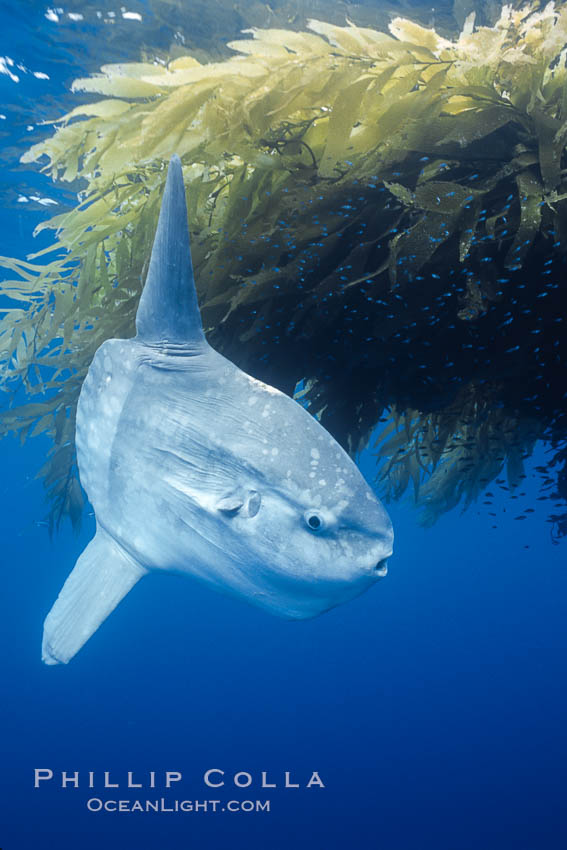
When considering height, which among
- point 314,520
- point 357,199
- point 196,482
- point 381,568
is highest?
point 357,199

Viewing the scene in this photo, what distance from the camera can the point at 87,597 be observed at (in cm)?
186

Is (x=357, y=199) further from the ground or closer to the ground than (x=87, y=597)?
further from the ground

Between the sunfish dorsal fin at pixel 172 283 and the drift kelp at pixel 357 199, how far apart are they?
2.71ft

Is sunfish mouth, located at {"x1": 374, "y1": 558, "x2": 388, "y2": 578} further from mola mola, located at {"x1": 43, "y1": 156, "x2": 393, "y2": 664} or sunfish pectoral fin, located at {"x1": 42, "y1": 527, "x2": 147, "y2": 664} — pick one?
sunfish pectoral fin, located at {"x1": 42, "y1": 527, "x2": 147, "y2": 664}

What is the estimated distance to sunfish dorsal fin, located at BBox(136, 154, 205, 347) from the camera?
1.38 metres

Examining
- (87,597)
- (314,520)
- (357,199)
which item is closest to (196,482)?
(314,520)

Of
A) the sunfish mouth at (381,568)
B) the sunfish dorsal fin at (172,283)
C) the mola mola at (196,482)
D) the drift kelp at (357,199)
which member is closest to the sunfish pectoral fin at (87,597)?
the mola mola at (196,482)

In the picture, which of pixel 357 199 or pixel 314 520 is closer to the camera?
pixel 314 520

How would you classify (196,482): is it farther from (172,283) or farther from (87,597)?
(87,597)

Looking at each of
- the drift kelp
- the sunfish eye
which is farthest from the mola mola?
the drift kelp

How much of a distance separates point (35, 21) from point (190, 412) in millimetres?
7560

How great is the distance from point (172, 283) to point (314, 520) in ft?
2.75

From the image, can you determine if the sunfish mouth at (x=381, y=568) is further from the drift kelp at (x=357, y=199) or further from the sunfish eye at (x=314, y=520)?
the drift kelp at (x=357, y=199)

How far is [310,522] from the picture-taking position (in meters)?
1.29
